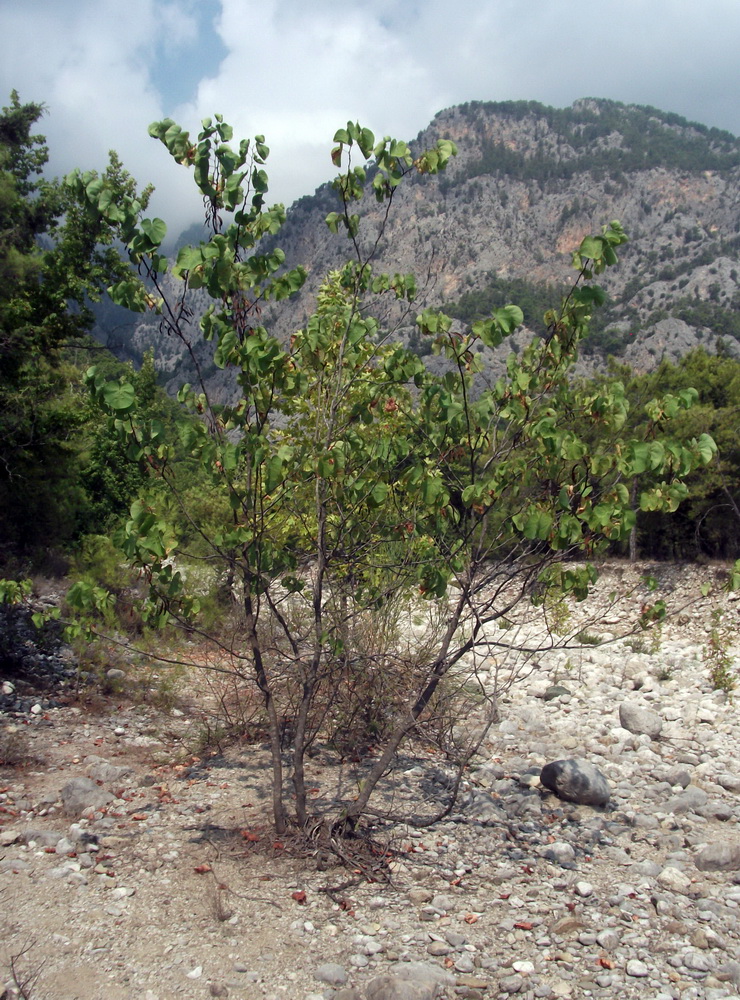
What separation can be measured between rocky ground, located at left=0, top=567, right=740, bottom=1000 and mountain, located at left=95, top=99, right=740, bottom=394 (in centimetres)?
5774

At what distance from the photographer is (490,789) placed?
19.3 ft

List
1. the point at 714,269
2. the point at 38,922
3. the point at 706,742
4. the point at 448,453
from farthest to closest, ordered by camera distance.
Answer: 1. the point at 714,269
2. the point at 706,742
3. the point at 448,453
4. the point at 38,922

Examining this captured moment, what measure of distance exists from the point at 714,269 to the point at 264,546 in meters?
79.7

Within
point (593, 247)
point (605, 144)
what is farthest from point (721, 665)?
point (605, 144)

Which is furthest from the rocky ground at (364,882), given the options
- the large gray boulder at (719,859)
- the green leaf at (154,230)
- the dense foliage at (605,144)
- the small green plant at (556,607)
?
the dense foliage at (605,144)

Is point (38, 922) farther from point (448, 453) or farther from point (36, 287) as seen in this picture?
point (36, 287)

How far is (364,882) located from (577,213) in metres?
100

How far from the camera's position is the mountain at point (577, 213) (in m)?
69.8

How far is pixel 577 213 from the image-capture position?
94000 millimetres

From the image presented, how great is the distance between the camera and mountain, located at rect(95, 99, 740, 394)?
69.8 metres

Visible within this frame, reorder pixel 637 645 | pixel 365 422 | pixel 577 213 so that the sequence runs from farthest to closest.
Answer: pixel 577 213
pixel 637 645
pixel 365 422

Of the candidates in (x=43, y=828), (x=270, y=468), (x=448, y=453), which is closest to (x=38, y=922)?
(x=43, y=828)

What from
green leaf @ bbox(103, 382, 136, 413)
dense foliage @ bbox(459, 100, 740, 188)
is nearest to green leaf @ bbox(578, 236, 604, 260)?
green leaf @ bbox(103, 382, 136, 413)

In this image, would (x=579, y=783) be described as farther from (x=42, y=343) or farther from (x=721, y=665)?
(x=42, y=343)
